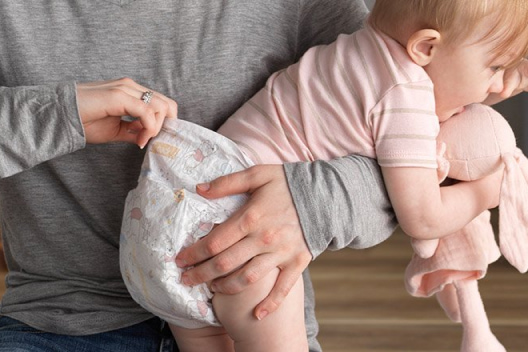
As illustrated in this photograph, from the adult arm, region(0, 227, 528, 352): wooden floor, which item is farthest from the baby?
region(0, 227, 528, 352): wooden floor

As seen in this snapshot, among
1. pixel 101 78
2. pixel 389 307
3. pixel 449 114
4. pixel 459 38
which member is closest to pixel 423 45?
pixel 459 38

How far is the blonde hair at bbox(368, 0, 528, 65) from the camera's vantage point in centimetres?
129

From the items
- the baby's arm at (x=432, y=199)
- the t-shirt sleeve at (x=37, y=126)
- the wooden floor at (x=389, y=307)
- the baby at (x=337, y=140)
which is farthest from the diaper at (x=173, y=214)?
the wooden floor at (x=389, y=307)

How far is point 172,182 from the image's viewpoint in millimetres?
1359

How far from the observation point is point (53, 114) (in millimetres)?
1311

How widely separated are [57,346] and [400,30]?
0.77 metres

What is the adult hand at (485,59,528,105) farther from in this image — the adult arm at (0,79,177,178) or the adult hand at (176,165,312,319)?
the adult arm at (0,79,177,178)

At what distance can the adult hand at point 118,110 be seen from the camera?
4.29ft

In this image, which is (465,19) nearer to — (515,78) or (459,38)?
(459,38)

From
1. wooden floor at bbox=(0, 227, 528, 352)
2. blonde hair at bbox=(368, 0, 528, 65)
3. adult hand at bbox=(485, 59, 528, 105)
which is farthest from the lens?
wooden floor at bbox=(0, 227, 528, 352)

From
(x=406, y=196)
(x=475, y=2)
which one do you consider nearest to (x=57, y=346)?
(x=406, y=196)

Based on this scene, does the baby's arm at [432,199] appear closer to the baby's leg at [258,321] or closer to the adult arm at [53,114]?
the baby's leg at [258,321]

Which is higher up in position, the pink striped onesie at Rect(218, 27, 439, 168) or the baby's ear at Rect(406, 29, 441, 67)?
the baby's ear at Rect(406, 29, 441, 67)

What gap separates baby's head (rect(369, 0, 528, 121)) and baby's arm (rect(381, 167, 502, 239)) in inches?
5.5
